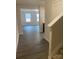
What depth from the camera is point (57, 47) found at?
159 inches
